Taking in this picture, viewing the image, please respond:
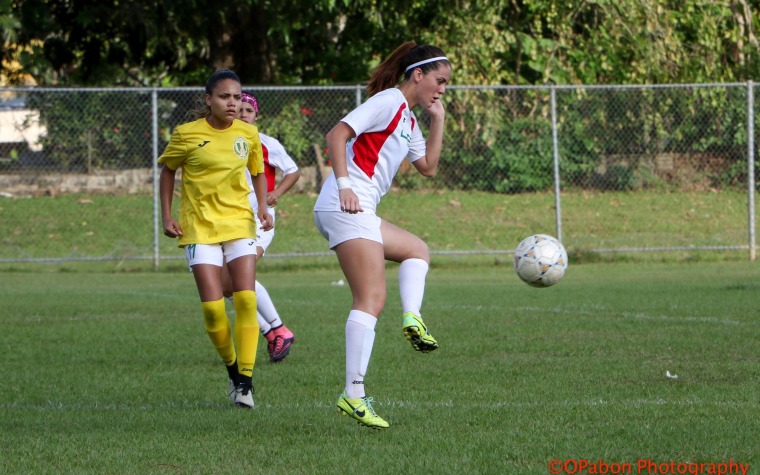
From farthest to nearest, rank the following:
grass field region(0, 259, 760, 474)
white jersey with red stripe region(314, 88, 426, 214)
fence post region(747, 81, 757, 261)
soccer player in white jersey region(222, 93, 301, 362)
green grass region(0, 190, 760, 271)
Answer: green grass region(0, 190, 760, 271)
fence post region(747, 81, 757, 261)
soccer player in white jersey region(222, 93, 301, 362)
white jersey with red stripe region(314, 88, 426, 214)
grass field region(0, 259, 760, 474)

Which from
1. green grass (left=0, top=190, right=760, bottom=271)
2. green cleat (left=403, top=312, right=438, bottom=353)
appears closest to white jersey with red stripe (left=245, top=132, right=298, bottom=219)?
green cleat (left=403, top=312, right=438, bottom=353)

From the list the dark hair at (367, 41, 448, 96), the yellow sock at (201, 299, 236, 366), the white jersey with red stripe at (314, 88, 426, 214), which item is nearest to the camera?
the white jersey with red stripe at (314, 88, 426, 214)

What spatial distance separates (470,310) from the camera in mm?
10711

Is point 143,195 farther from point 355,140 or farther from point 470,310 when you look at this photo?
point 355,140

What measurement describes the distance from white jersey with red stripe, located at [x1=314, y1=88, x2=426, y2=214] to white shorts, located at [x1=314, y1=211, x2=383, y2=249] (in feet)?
0.14

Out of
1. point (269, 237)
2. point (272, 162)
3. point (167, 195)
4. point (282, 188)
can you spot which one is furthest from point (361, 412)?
point (272, 162)

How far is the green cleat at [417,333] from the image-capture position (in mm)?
5473

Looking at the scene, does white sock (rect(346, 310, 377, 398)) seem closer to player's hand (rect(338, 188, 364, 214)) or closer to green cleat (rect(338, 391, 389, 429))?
green cleat (rect(338, 391, 389, 429))

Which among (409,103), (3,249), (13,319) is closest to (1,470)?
(409,103)

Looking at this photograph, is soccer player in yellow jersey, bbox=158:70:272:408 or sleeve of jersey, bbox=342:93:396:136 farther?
soccer player in yellow jersey, bbox=158:70:272:408

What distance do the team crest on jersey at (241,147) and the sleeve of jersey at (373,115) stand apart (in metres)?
1.07

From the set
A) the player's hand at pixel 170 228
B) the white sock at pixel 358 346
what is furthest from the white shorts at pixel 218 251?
the white sock at pixel 358 346

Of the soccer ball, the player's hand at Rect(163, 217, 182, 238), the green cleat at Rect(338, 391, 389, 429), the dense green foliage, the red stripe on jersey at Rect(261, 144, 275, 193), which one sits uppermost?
the dense green foliage

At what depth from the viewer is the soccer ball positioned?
25.0ft
